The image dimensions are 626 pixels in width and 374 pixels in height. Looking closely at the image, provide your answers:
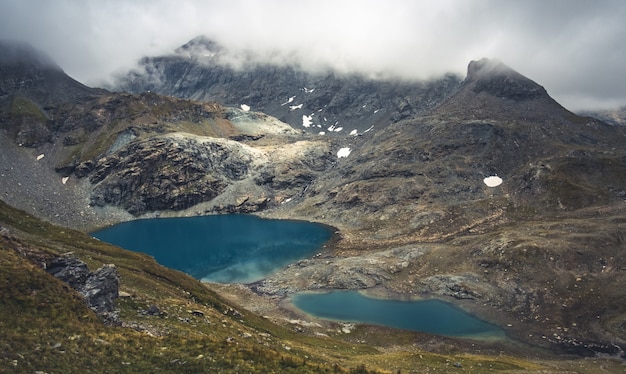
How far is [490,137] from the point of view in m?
192

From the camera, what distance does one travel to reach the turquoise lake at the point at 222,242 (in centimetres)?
11962

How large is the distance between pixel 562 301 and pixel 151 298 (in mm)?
75630

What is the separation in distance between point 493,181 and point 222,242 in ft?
361

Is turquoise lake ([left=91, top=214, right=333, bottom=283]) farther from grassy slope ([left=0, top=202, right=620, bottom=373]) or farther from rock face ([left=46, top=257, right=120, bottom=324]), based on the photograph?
rock face ([left=46, top=257, right=120, bottom=324])

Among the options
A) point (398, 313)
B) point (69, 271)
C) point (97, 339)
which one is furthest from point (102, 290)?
point (398, 313)

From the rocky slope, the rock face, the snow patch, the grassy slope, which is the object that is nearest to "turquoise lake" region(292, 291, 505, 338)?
the rocky slope

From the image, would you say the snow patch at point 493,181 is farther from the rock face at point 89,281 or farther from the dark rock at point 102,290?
the rock face at point 89,281

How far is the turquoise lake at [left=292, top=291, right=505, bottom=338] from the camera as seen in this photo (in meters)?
75.6

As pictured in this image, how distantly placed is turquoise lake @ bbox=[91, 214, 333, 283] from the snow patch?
67720mm

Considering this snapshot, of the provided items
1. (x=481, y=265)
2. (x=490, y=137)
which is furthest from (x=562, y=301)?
(x=490, y=137)

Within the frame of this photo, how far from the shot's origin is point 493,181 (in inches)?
6688

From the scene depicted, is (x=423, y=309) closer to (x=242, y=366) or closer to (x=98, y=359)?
(x=242, y=366)

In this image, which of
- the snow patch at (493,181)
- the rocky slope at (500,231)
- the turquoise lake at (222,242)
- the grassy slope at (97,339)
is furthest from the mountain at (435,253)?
the turquoise lake at (222,242)

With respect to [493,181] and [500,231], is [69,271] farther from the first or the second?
[493,181]
